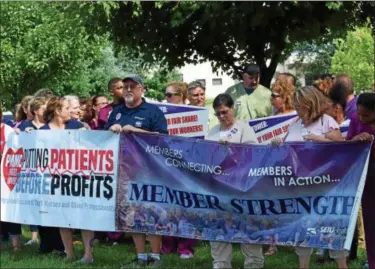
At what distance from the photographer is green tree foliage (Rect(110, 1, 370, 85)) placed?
13625 mm

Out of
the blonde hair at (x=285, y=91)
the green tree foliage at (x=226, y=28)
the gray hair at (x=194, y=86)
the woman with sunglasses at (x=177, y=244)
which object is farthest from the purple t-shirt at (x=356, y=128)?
the green tree foliage at (x=226, y=28)

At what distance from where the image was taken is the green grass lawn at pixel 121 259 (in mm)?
8891

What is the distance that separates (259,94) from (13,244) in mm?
3705

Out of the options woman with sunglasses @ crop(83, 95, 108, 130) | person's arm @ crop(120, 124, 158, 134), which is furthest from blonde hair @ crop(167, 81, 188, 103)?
person's arm @ crop(120, 124, 158, 134)

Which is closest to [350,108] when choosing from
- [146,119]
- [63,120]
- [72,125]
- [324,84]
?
[324,84]

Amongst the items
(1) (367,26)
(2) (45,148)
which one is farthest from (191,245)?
(1) (367,26)

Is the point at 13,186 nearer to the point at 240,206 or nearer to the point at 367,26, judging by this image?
the point at 240,206

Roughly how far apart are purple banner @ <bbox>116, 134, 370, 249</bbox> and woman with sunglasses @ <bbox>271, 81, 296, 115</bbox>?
4.94 ft

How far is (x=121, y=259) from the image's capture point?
9383 millimetres

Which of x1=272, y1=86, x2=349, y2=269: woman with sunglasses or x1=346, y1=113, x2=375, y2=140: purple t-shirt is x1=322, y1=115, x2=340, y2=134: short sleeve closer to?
x1=272, y1=86, x2=349, y2=269: woman with sunglasses

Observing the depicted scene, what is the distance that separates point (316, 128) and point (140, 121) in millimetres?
2014

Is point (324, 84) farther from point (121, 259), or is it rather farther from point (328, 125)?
point (121, 259)

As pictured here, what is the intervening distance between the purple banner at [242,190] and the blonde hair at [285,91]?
5.04 ft

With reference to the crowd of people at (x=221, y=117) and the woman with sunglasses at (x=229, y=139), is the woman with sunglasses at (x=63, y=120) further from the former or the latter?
the woman with sunglasses at (x=229, y=139)
